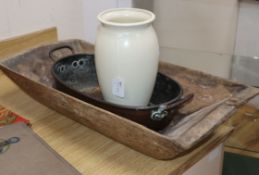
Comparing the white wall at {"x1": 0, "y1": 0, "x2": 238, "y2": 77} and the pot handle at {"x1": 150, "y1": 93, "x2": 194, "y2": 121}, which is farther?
the white wall at {"x1": 0, "y1": 0, "x2": 238, "y2": 77}

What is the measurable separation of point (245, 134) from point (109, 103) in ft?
2.53

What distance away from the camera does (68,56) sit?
3.05 ft

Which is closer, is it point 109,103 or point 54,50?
point 109,103

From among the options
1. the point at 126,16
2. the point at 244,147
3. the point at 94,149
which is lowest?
the point at 244,147

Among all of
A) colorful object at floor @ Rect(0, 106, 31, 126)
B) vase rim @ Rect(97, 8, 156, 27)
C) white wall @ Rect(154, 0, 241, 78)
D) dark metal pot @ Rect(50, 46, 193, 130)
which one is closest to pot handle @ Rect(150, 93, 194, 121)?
dark metal pot @ Rect(50, 46, 193, 130)

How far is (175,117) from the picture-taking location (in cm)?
79

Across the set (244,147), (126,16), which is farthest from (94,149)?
(244,147)

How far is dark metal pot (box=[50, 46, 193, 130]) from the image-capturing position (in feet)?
2.32

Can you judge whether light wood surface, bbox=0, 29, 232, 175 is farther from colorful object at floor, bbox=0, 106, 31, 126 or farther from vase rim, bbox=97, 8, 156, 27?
vase rim, bbox=97, 8, 156, 27

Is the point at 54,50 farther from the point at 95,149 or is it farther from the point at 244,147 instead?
the point at 244,147

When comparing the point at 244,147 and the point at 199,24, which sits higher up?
the point at 199,24

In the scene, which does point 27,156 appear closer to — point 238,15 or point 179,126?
point 179,126

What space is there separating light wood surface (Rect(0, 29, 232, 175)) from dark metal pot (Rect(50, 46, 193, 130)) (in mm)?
70

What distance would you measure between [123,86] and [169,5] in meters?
1.11
